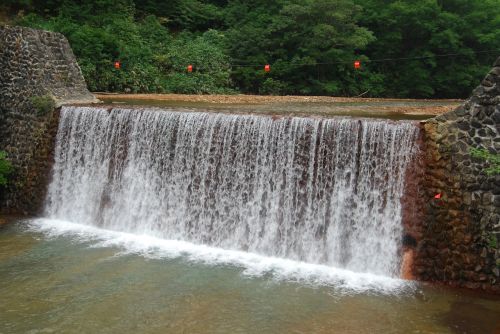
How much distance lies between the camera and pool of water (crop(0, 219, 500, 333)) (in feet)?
18.3

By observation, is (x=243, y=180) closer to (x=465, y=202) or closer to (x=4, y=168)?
(x=465, y=202)

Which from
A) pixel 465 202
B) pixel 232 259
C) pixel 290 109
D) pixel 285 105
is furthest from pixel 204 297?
pixel 285 105

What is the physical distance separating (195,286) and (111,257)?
1815mm

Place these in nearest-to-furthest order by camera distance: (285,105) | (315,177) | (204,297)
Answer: (204,297) < (315,177) < (285,105)

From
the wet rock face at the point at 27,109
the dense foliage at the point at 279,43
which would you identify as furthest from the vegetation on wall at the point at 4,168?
the dense foliage at the point at 279,43

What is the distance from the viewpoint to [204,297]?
245 inches

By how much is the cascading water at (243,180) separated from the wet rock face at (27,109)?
1.44 ft

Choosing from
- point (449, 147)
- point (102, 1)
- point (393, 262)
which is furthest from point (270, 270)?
point (102, 1)

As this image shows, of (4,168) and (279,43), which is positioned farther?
(279,43)

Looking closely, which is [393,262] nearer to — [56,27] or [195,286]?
[195,286]

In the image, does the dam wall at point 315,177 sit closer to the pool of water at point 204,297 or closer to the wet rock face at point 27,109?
the wet rock face at point 27,109

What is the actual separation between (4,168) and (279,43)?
14.9 metres

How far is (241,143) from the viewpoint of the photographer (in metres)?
8.55

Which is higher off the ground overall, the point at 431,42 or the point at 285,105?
the point at 431,42
